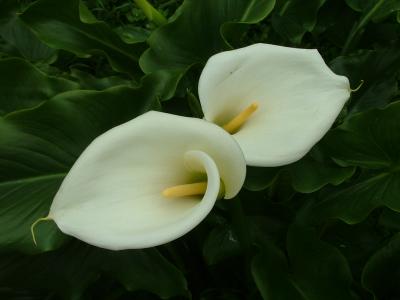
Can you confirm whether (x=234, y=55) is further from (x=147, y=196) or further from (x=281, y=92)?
(x=147, y=196)

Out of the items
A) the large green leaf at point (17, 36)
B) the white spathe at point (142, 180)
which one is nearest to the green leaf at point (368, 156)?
the white spathe at point (142, 180)

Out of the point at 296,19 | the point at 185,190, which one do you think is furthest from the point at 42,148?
the point at 296,19

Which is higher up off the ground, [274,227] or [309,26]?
[309,26]

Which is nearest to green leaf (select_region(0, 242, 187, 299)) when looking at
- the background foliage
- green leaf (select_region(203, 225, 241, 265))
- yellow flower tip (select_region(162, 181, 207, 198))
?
the background foliage

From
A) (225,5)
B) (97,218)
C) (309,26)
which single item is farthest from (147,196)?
(309,26)

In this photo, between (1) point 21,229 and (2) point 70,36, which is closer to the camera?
(1) point 21,229

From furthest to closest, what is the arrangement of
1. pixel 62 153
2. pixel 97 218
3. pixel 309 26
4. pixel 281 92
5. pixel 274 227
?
pixel 309 26 < pixel 274 227 < pixel 62 153 < pixel 281 92 < pixel 97 218
